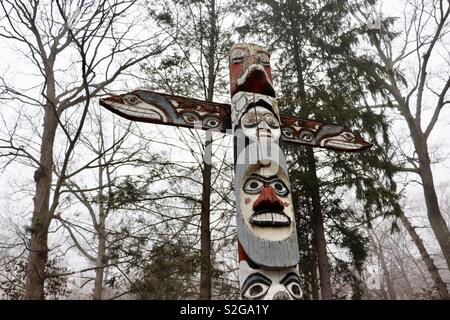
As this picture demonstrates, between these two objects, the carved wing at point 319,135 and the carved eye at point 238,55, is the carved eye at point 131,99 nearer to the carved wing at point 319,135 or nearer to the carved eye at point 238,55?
the carved eye at point 238,55

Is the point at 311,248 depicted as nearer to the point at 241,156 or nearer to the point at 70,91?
the point at 241,156

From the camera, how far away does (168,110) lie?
471 cm

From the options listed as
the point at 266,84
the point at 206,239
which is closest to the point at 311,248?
the point at 206,239

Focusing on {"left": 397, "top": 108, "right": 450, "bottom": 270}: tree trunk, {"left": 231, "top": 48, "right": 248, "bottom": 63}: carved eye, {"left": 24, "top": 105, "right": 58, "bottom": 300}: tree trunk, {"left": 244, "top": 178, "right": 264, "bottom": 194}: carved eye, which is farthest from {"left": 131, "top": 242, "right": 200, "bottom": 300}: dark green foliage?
{"left": 397, "top": 108, "right": 450, "bottom": 270}: tree trunk

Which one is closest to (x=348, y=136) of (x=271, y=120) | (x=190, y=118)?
(x=271, y=120)

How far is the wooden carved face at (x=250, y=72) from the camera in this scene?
4.78m

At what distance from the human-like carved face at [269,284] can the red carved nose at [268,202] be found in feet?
1.93

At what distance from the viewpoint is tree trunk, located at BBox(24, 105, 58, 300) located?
4.91m

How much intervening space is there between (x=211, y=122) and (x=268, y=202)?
168 cm

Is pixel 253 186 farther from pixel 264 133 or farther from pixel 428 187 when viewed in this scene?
pixel 428 187

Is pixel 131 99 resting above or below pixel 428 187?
below

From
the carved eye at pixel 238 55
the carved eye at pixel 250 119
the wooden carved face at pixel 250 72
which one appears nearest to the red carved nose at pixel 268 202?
the carved eye at pixel 250 119

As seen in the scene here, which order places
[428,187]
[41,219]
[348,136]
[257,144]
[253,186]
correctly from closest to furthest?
[253,186] < [257,144] < [41,219] < [348,136] < [428,187]

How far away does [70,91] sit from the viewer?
24.3ft
